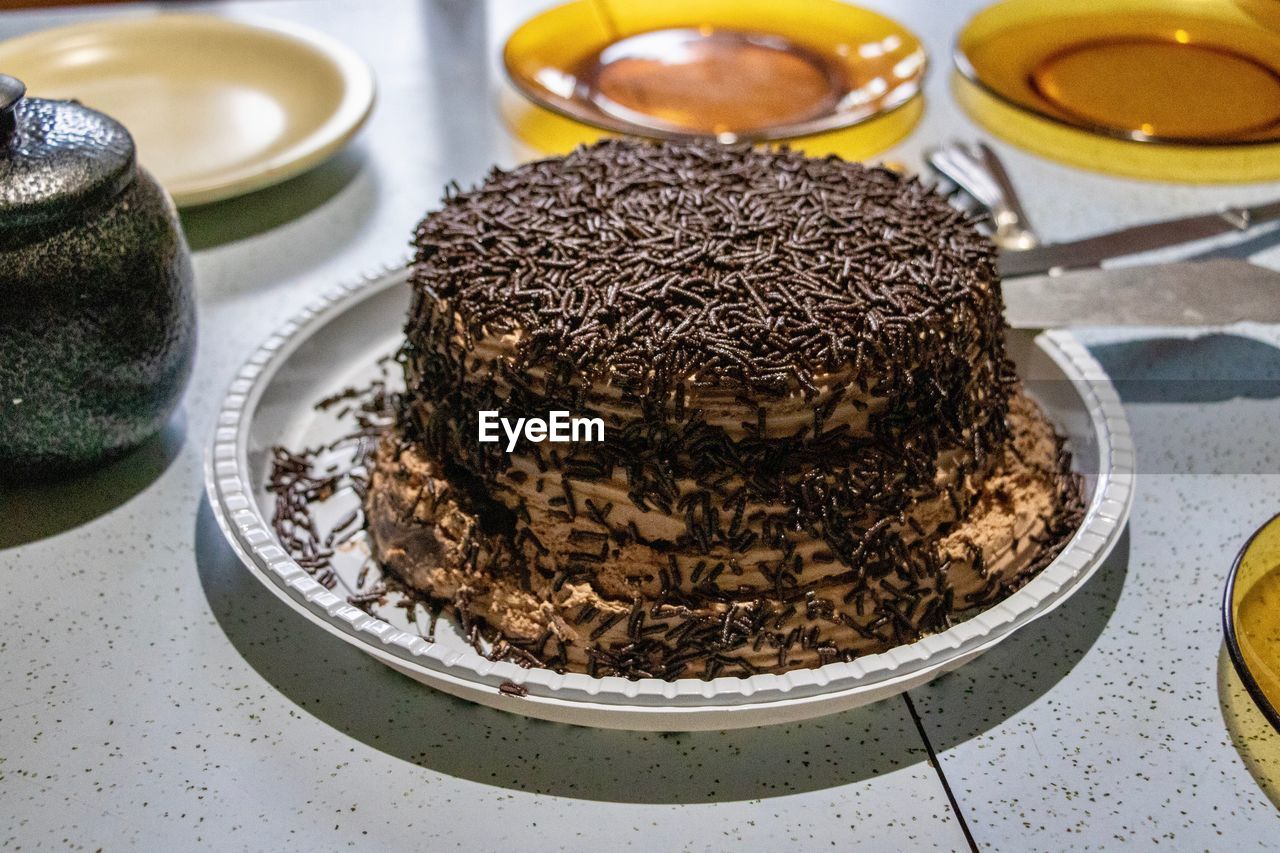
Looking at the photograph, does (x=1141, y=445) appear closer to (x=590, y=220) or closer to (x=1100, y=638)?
(x=1100, y=638)

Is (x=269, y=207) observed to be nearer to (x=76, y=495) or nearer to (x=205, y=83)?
(x=205, y=83)

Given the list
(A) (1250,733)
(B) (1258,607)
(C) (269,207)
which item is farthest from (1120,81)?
(C) (269,207)

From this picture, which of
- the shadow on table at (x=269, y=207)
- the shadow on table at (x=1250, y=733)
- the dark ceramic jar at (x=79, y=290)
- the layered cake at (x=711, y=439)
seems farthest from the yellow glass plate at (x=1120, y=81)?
the dark ceramic jar at (x=79, y=290)

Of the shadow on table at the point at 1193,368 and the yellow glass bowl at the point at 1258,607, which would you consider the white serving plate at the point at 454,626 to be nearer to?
the yellow glass bowl at the point at 1258,607

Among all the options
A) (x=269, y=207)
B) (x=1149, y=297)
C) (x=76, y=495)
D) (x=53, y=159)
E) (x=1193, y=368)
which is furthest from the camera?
(x=269, y=207)

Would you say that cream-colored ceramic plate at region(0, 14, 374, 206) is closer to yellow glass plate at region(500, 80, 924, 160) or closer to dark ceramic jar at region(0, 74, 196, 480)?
yellow glass plate at region(500, 80, 924, 160)

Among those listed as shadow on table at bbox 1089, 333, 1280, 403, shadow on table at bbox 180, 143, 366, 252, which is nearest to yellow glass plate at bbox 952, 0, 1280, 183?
shadow on table at bbox 1089, 333, 1280, 403
